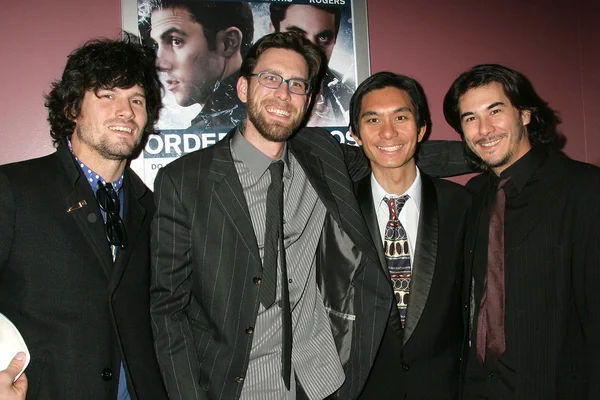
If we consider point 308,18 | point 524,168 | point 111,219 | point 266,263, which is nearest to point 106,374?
point 111,219

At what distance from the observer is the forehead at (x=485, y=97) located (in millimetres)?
2096

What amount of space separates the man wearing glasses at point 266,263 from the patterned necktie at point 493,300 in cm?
45

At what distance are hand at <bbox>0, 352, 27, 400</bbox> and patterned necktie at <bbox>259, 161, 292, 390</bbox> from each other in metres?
0.78

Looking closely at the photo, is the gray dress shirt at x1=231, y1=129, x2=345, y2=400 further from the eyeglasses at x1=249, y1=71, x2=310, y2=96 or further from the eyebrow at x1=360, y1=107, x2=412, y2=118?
the eyebrow at x1=360, y1=107, x2=412, y2=118

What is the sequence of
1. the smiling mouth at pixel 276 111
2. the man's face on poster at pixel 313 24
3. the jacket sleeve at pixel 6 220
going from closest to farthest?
the jacket sleeve at pixel 6 220 < the smiling mouth at pixel 276 111 < the man's face on poster at pixel 313 24

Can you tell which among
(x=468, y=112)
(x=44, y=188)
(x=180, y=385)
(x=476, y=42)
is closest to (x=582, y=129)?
(x=476, y=42)

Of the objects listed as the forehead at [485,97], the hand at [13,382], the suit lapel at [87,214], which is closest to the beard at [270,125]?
the suit lapel at [87,214]

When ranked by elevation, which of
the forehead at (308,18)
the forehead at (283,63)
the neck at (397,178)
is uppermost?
the forehead at (308,18)

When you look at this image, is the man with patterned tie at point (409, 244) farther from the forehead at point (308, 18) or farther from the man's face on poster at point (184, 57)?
the man's face on poster at point (184, 57)

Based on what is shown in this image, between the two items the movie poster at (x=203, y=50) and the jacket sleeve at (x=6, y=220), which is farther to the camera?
the movie poster at (x=203, y=50)

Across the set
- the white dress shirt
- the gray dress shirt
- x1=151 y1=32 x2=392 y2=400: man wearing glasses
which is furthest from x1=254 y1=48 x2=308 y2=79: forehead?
the white dress shirt

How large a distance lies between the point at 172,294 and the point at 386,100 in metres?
1.34

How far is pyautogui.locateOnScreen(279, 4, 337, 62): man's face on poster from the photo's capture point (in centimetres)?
241

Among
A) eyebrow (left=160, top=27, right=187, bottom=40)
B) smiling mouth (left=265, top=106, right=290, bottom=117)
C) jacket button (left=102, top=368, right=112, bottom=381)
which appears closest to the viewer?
jacket button (left=102, top=368, right=112, bottom=381)
